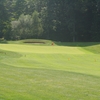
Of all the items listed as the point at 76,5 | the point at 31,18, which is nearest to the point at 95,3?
the point at 76,5

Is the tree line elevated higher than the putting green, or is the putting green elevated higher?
the tree line

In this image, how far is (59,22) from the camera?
53531 millimetres

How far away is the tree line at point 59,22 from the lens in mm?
49469

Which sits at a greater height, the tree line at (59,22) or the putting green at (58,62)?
the tree line at (59,22)

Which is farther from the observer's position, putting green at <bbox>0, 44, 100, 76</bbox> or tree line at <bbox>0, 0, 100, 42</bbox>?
tree line at <bbox>0, 0, 100, 42</bbox>

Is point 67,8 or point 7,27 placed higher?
point 67,8

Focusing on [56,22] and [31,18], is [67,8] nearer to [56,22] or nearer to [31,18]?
[56,22]

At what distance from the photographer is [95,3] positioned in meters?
52.4

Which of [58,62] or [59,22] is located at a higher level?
[59,22]

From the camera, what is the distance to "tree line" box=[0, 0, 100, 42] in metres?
49.5

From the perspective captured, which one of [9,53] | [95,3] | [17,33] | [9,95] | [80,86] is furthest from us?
[95,3]

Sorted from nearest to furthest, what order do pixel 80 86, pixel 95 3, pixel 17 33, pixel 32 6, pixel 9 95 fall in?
1. pixel 9 95
2. pixel 80 86
3. pixel 17 33
4. pixel 95 3
5. pixel 32 6

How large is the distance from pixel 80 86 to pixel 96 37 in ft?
146

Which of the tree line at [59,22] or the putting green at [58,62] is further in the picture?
the tree line at [59,22]
